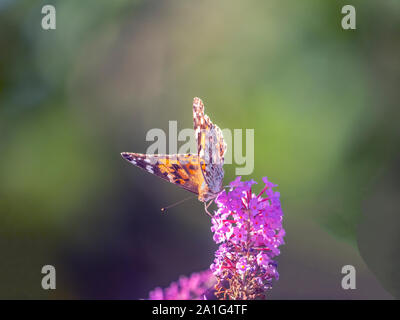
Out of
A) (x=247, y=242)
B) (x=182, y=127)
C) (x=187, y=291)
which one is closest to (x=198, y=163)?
(x=247, y=242)

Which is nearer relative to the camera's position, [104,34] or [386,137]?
[386,137]

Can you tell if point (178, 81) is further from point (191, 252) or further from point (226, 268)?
point (226, 268)

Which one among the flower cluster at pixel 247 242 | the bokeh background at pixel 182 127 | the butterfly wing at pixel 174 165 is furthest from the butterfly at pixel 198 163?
the bokeh background at pixel 182 127

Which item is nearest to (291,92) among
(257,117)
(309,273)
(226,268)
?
(257,117)

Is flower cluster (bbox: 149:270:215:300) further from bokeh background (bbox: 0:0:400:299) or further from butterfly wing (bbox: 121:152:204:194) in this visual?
bokeh background (bbox: 0:0:400:299)

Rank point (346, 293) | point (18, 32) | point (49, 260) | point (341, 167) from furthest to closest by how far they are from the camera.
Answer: point (18, 32) → point (341, 167) → point (49, 260) → point (346, 293)

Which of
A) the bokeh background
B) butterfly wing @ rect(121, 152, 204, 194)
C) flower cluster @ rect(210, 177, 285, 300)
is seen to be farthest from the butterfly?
the bokeh background

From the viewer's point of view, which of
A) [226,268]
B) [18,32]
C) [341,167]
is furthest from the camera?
[18,32]
